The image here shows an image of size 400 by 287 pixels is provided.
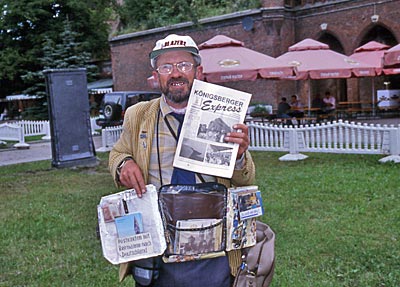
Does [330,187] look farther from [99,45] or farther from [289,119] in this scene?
[99,45]

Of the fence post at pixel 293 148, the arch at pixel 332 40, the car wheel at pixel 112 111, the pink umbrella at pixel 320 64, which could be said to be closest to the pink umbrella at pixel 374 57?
the pink umbrella at pixel 320 64

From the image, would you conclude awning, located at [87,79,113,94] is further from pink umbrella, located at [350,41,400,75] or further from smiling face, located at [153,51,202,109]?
smiling face, located at [153,51,202,109]

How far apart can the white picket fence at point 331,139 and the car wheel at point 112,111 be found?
934cm

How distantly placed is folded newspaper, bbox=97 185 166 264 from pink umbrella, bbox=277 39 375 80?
46.2ft

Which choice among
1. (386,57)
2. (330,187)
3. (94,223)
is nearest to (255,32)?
(386,57)

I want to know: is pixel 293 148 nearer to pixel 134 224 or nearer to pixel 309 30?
pixel 134 224

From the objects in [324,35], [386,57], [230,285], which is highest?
[324,35]

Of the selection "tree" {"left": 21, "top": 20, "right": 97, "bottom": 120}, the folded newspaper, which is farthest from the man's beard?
"tree" {"left": 21, "top": 20, "right": 97, "bottom": 120}

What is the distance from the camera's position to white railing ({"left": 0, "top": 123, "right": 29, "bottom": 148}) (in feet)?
63.6

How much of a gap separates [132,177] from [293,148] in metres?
9.84

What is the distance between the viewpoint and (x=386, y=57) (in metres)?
12.3

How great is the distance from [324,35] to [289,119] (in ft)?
32.2

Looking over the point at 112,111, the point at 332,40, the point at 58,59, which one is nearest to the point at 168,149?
the point at 112,111

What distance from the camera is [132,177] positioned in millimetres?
2365
